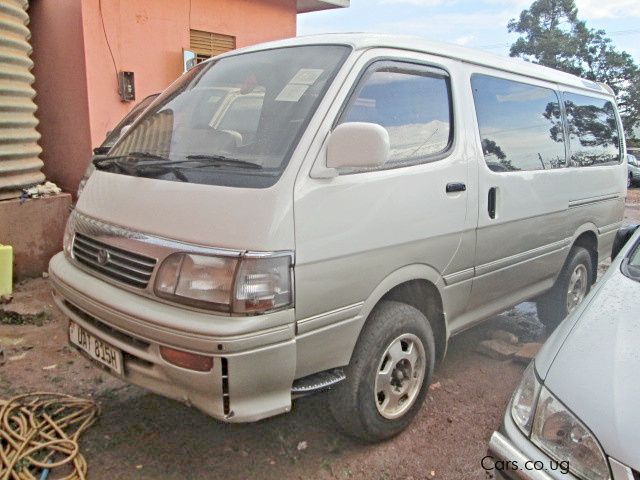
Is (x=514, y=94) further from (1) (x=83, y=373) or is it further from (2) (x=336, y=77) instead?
(1) (x=83, y=373)

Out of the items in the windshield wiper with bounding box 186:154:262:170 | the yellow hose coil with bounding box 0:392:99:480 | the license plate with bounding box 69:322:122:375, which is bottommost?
the yellow hose coil with bounding box 0:392:99:480

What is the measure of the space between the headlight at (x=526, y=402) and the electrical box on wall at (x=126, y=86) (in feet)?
20.0

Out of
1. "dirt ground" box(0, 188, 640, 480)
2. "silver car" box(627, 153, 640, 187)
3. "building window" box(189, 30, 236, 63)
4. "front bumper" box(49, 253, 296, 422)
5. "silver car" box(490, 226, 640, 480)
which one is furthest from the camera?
"silver car" box(627, 153, 640, 187)

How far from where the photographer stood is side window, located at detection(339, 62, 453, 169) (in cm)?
263

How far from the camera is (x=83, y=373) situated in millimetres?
3525

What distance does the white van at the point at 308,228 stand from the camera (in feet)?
7.00

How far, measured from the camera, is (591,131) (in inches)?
182

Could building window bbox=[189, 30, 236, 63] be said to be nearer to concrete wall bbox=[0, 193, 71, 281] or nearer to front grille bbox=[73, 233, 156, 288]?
concrete wall bbox=[0, 193, 71, 281]

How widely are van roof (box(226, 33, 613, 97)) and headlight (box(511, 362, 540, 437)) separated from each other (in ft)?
5.58

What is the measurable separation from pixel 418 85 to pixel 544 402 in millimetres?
1773

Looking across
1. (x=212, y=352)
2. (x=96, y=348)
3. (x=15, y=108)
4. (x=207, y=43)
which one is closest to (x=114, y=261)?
(x=96, y=348)

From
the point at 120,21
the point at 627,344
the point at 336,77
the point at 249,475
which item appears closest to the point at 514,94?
the point at 336,77

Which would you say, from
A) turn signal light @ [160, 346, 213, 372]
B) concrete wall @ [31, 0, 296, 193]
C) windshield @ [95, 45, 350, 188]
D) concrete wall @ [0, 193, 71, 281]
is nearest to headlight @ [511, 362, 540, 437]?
turn signal light @ [160, 346, 213, 372]

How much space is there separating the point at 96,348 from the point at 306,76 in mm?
1679
